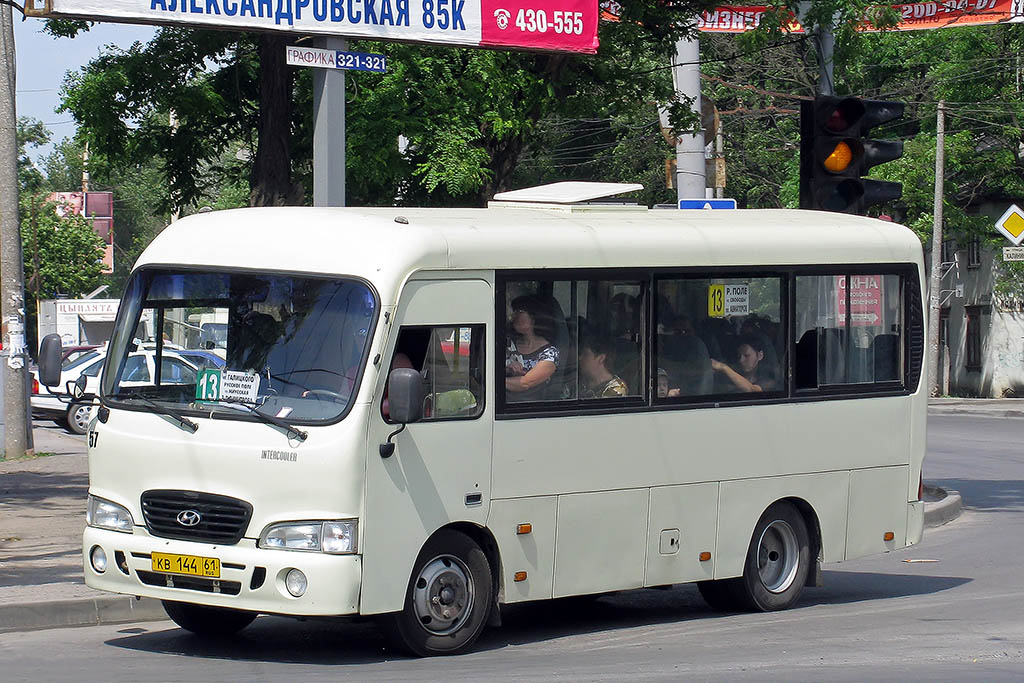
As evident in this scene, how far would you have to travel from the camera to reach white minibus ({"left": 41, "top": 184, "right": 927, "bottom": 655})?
822 cm

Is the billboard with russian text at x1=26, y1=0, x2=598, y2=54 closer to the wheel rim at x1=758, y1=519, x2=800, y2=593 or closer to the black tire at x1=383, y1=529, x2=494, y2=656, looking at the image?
the wheel rim at x1=758, y1=519, x2=800, y2=593

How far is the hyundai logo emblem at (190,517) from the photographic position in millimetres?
8344

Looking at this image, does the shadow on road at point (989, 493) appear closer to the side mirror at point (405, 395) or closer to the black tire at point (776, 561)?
the black tire at point (776, 561)

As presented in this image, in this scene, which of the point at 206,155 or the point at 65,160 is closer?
the point at 206,155

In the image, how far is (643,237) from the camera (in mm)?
9867

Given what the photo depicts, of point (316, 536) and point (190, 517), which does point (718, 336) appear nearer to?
point (316, 536)

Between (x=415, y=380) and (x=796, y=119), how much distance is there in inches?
1640

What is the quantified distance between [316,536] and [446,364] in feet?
4.16

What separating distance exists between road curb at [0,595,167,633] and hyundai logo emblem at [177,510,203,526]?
5.61 feet

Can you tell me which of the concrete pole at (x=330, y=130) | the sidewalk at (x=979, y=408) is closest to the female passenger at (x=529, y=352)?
the concrete pole at (x=330, y=130)

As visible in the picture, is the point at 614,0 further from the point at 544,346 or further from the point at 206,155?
the point at 544,346

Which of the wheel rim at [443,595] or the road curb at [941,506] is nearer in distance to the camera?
the wheel rim at [443,595]

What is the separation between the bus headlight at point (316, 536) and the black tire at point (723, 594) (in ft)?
10.7

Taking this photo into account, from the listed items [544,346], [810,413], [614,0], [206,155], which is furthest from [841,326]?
[206,155]
